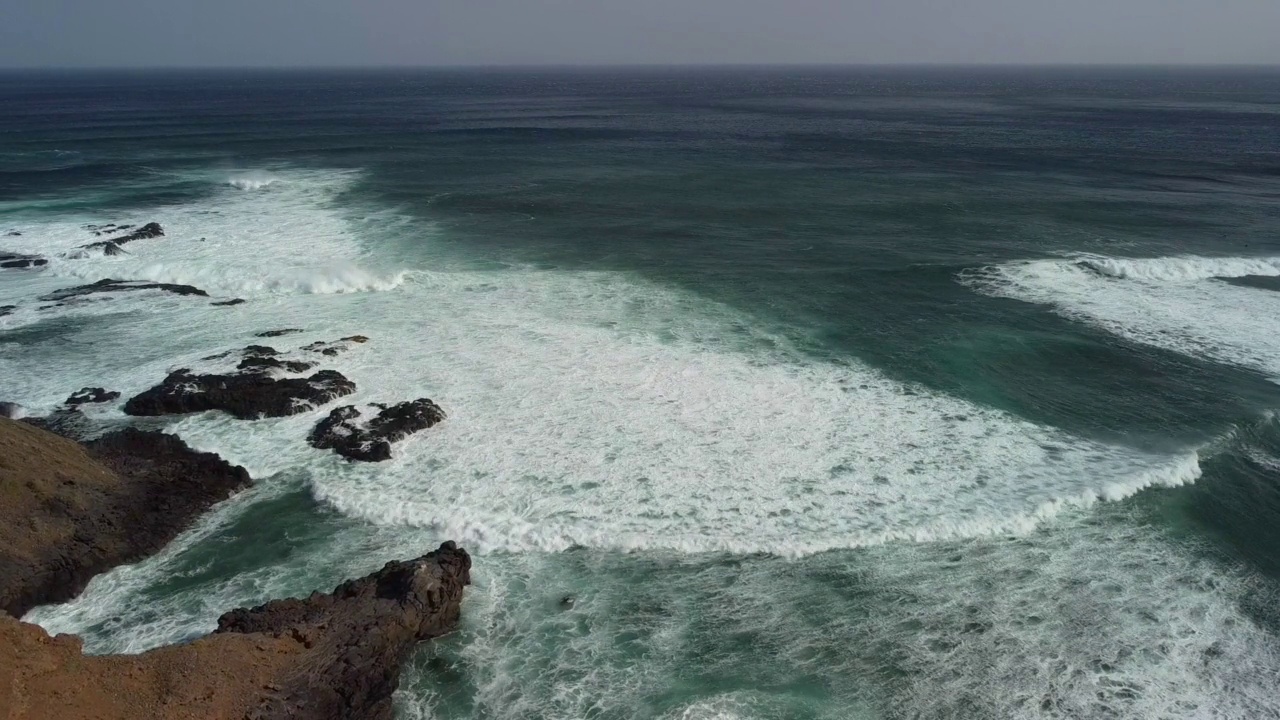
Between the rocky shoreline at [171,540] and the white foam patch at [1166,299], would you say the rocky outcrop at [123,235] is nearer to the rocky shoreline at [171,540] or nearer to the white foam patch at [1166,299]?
the rocky shoreline at [171,540]

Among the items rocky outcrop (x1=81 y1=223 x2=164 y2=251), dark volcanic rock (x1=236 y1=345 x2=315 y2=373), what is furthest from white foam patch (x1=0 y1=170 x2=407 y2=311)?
dark volcanic rock (x1=236 y1=345 x2=315 y2=373)

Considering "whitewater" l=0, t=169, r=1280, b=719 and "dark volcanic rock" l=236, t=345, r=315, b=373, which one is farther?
"dark volcanic rock" l=236, t=345, r=315, b=373

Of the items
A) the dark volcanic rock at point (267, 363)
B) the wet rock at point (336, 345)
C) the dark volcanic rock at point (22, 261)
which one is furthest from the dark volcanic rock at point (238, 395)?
the dark volcanic rock at point (22, 261)

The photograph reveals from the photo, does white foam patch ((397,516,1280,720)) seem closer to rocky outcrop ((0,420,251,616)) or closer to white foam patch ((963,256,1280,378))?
rocky outcrop ((0,420,251,616))

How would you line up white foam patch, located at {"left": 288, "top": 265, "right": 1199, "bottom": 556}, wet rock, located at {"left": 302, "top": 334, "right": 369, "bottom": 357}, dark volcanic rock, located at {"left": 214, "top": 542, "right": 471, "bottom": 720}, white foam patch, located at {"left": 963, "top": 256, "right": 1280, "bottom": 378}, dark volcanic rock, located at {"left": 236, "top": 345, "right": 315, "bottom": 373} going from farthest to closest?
white foam patch, located at {"left": 963, "top": 256, "right": 1280, "bottom": 378} → wet rock, located at {"left": 302, "top": 334, "right": 369, "bottom": 357} → dark volcanic rock, located at {"left": 236, "top": 345, "right": 315, "bottom": 373} → white foam patch, located at {"left": 288, "top": 265, "right": 1199, "bottom": 556} → dark volcanic rock, located at {"left": 214, "top": 542, "right": 471, "bottom": 720}

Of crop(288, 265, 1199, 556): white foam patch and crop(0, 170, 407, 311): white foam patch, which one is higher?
crop(0, 170, 407, 311): white foam patch

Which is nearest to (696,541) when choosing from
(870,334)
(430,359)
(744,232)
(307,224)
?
(430,359)

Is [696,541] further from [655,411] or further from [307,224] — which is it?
[307,224]
